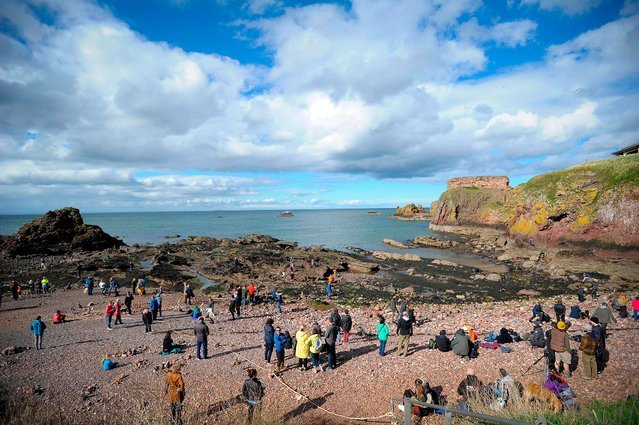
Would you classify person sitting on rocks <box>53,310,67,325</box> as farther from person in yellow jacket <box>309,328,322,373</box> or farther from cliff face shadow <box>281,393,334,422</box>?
cliff face shadow <box>281,393,334,422</box>

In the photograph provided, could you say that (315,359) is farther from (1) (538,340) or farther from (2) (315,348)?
(1) (538,340)

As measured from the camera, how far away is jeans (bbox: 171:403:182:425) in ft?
25.3

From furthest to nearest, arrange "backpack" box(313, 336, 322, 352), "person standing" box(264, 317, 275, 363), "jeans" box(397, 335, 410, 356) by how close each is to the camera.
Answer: "jeans" box(397, 335, 410, 356) → "person standing" box(264, 317, 275, 363) → "backpack" box(313, 336, 322, 352)

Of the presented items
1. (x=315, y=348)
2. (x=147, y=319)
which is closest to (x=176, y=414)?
(x=315, y=348)

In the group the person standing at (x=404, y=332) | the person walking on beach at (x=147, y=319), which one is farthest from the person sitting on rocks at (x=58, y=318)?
the person standing at (x=404, y=332)

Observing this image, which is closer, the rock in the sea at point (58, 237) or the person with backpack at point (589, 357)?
the person with backpack at point (589, 357)

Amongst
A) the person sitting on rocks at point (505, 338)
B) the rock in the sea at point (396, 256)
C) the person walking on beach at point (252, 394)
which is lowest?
the rock in the sea at point (396, 256)

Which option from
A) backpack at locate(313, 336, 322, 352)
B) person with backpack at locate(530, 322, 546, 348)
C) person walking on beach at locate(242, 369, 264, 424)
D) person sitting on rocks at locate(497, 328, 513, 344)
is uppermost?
person walking on beach at locate(242, 369, 264, 424)

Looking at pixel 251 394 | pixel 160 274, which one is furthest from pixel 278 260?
pixel 251 394

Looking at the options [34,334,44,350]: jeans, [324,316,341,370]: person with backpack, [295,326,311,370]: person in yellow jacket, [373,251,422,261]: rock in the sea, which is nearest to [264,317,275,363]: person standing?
[295,326,311,370]: person in yellow jacket

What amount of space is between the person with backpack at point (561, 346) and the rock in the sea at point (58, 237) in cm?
6550

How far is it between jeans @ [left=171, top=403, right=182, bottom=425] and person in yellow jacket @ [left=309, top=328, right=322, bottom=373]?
521 cm

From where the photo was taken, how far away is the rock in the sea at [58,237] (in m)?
52.9

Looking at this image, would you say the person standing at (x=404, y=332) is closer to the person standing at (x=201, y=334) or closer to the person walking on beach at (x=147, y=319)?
the person standing at (x=201, y=334)
